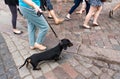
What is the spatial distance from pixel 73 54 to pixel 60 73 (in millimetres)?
700

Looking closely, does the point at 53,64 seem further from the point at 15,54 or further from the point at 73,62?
the point at 15,54

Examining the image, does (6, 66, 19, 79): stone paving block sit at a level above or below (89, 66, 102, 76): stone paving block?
below

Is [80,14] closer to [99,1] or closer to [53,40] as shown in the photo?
[99,1]

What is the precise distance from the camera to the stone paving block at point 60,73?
12.9 ft

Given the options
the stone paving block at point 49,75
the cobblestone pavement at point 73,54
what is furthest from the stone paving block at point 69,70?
the stone paving block at point 49,75

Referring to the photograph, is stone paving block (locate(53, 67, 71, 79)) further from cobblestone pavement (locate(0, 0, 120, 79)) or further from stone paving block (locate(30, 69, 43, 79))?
stone paving block (locate(30, 69, 43, 79))

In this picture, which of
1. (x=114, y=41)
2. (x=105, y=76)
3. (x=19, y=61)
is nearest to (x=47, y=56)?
(x=19, y=61)

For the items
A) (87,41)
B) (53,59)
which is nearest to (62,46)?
(53,59)

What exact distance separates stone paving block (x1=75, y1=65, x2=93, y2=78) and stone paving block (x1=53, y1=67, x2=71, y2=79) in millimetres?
262

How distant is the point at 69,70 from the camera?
4.12 m

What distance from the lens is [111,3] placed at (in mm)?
8477

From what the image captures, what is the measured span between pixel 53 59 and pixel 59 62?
5.6 inches

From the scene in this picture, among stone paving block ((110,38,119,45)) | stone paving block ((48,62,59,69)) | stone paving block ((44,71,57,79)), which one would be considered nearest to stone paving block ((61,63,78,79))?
stone paving block ((48,62,59,69))

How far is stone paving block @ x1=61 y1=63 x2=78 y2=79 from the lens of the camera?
13.1ft
